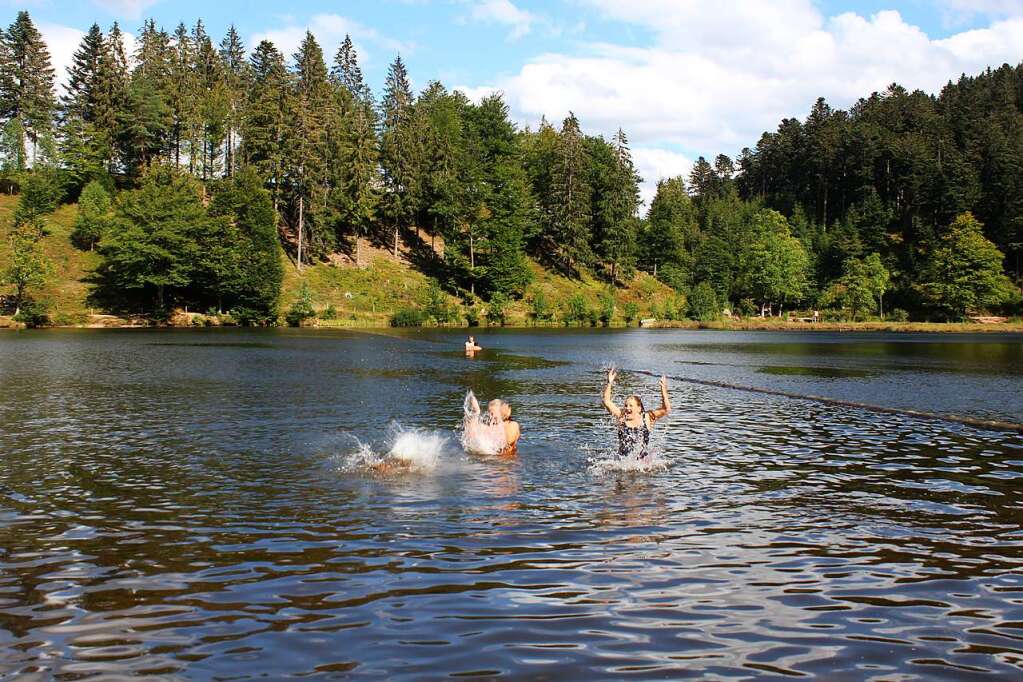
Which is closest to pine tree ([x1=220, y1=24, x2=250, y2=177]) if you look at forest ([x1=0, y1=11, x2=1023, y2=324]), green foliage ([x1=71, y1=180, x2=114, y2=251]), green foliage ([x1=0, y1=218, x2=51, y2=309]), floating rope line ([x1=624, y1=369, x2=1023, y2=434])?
forest ([x1=0, y1=11, x2=1023, y2=324])

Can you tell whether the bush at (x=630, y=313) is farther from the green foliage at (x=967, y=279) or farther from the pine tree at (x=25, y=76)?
the pine tree at (x=25, y=76)

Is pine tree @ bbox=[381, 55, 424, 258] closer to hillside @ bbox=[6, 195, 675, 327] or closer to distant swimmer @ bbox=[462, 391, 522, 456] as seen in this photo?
hillside @ bbox=[6, 195, 675, 327]

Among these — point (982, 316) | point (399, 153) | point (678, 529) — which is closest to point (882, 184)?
point (982, 316)

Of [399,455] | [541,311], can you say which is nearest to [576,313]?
[541,311]

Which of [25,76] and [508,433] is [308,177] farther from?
[508,433]

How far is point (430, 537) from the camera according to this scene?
11.8 metres

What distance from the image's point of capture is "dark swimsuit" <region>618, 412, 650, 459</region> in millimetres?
17562

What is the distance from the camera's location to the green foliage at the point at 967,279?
123838 millimetres

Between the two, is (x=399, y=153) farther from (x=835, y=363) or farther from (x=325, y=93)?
(x=835, y=363)

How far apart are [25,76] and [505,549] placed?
16251 centimetres

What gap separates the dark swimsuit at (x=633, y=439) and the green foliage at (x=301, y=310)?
87.1 meters

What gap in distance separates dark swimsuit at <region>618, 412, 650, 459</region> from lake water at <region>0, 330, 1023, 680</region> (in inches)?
26.0

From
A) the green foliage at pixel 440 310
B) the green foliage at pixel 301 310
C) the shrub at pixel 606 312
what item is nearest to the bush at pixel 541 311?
the shrub at pixel 606 312

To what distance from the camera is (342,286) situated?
371 feet
